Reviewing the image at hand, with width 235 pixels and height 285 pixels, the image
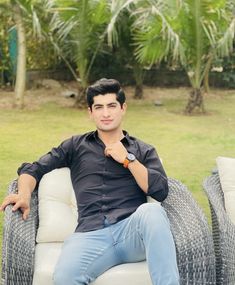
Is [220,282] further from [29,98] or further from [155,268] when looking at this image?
[29,98]

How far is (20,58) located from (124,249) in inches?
292

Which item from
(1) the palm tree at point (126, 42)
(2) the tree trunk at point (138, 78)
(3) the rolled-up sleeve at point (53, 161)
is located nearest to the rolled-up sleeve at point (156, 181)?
(3) the rolled-up sleeve at point (53, 161)

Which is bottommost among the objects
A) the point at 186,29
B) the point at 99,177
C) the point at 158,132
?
the point at 158,132

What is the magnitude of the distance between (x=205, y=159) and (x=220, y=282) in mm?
3857

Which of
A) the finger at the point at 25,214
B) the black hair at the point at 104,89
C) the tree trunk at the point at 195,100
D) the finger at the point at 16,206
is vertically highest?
the black hair at the point at 104,89

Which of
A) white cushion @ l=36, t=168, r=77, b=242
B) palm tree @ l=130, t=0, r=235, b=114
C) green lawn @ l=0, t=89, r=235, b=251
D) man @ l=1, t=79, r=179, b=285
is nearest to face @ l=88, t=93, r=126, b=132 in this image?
man @ l=1, t=79, r=179, b=285

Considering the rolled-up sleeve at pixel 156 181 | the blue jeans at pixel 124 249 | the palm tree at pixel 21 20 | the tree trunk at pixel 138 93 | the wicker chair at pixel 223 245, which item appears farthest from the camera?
the tree trunk at pixel 138 93

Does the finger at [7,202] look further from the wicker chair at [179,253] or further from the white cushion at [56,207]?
the white cushion at [56,207]

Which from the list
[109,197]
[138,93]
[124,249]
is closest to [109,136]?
[109,197]

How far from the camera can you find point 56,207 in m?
3.32

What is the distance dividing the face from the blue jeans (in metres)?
0.58

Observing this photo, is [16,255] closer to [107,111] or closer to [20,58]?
[107,111]

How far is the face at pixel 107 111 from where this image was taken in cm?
330

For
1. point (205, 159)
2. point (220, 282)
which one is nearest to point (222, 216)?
point (220, 282)
